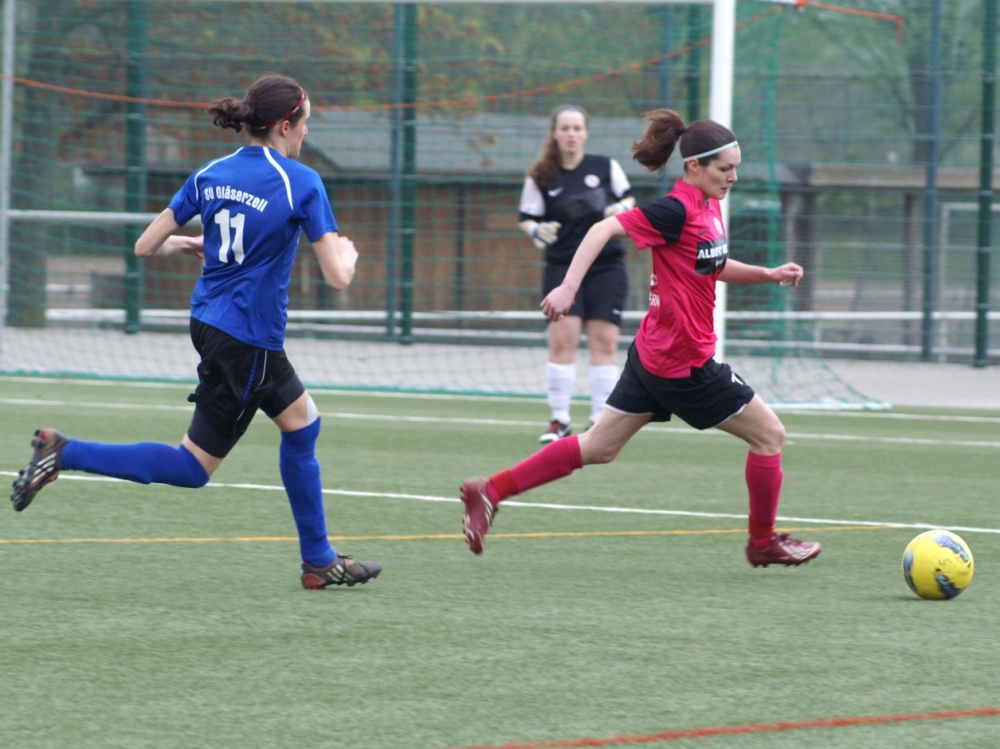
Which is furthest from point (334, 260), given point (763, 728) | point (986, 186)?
point (986, 186)

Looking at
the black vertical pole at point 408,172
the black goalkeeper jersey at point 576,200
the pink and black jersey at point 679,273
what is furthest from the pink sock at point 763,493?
the black vertical pole at point 408,172

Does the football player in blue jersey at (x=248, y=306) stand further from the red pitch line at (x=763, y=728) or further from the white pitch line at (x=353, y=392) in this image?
the white pitch line at (x=353, y=392)

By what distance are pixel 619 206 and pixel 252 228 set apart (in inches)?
171

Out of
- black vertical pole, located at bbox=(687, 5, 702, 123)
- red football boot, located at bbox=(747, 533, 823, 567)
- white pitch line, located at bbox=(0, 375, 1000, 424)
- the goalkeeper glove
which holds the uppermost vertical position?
black vertical pole, located at bbox=(687, 5, 702, 123)

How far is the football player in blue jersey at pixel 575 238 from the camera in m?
8.88

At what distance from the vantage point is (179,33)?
18.0 m

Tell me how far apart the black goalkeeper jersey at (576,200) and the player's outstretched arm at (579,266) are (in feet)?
11.8

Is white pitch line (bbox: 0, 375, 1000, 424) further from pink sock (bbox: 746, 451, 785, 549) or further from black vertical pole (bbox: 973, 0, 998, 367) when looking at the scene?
pink sock (bbox: 746, 451, 785, 549)

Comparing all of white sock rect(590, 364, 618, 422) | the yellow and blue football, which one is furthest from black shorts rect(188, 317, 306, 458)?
white sock rect(590, 364, 618, 422)

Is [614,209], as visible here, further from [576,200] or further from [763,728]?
[763,728]

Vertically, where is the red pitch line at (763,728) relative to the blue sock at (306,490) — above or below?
below

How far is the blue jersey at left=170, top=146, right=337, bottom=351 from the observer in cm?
474

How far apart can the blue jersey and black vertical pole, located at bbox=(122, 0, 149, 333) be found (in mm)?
10949

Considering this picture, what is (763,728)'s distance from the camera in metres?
3.52
